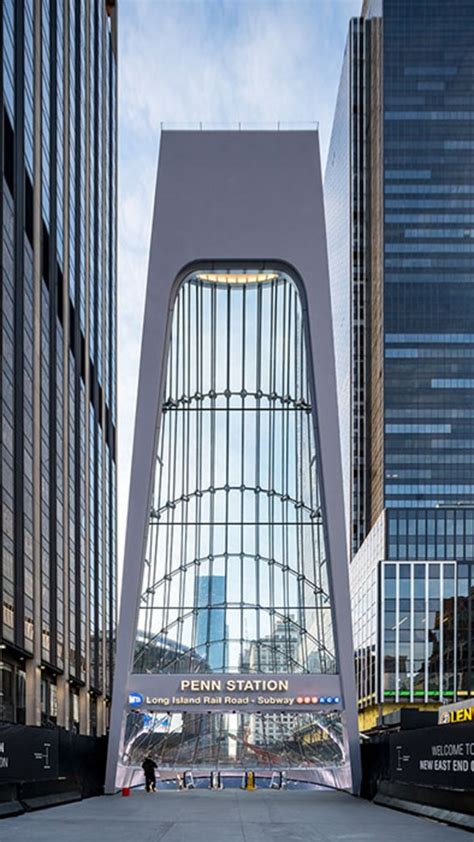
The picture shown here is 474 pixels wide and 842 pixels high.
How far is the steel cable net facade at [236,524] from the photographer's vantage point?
4475cm

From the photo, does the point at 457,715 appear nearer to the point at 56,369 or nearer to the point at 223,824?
the point at 223,824

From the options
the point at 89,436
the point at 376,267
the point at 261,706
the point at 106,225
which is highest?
the point at 376,267

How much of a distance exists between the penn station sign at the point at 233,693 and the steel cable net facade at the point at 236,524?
2380 millimetres

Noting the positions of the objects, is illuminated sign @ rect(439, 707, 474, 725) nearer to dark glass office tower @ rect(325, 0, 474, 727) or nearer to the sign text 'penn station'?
the sign text 'penn station'

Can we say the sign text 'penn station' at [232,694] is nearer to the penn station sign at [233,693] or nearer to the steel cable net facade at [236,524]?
the penn station sign at [233,693]

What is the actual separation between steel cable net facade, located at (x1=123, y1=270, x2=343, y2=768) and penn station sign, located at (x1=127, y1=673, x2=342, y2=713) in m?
2.38

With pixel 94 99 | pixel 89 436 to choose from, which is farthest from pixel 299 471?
pixel 94 99

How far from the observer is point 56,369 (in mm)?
68375

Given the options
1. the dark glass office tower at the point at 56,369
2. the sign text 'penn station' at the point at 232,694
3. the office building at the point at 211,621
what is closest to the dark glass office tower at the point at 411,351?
the dark glass office tower at the point at 56,369

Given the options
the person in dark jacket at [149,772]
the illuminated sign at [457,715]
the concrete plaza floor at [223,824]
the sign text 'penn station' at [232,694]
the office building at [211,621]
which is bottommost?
the person in dark jacket at [149,772]

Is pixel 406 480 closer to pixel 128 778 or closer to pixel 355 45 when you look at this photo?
pixel 355 45

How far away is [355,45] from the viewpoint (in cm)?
18788

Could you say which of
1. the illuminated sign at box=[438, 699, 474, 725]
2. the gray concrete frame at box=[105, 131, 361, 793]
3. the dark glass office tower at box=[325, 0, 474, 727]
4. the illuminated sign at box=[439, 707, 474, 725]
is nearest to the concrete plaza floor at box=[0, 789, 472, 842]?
the illuminated sign at box=[439, 707, 474, 725]

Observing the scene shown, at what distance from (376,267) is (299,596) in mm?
128817
